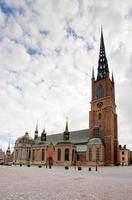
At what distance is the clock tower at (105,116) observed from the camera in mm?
76750

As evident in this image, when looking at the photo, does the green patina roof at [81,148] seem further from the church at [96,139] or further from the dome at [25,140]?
the dome at [25,140]

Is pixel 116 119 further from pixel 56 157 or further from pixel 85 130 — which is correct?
pixel 56 157

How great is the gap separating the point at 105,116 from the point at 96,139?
905 centimetres

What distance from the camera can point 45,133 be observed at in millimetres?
105125

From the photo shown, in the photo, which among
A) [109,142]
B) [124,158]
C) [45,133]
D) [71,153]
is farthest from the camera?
[124,158]

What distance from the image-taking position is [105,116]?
80.3m

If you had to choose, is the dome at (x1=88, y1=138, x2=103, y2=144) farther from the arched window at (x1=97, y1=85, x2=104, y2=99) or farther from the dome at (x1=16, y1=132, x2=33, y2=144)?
the dome at (x1=16, y1=132, x2=33, y2=144)

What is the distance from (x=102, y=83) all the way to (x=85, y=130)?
21738 mm

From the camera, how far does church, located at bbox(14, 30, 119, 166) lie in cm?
7650

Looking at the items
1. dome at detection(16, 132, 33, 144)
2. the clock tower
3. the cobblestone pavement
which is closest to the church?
the clock tower

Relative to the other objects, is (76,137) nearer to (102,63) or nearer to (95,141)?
(95,141)

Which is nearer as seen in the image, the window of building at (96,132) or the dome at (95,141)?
the dome at (95,141)

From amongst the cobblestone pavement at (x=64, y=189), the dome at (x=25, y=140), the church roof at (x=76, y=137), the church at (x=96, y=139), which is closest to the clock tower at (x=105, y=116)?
the church at (x=96, y=139)

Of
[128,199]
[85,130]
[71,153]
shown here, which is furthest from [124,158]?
[128,199]
